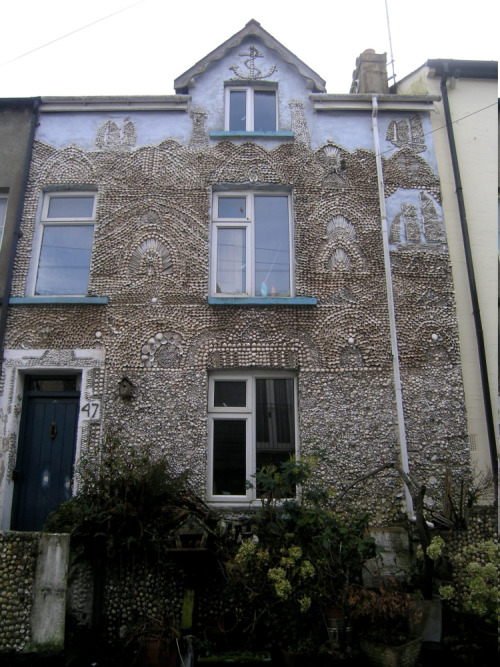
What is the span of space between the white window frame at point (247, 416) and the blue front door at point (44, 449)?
191cm

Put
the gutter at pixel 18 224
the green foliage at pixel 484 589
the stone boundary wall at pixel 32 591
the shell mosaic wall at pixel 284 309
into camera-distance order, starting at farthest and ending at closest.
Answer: the gutter at pixel 18 224 → the shell mosaic wall at pixel 284 309 → the stone boundary wall at pixel 32 591 → the green foliage at pixel 484 589

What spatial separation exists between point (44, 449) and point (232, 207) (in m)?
4.61

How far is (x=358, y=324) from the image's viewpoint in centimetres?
783

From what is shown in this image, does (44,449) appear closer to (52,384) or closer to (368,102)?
(52,384)

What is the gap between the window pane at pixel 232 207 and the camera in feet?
28.1

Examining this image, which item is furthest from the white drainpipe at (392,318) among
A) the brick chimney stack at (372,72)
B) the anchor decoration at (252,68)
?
the anchor decoration at (252,68)

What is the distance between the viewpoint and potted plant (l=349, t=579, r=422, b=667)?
15.8ft

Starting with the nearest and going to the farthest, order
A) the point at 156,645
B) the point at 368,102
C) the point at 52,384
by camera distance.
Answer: the point at 156,645 < the point at 52,384 < the point at 368,102

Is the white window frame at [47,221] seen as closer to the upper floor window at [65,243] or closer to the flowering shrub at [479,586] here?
the upper floor window at [65,243]

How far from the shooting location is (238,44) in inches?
362

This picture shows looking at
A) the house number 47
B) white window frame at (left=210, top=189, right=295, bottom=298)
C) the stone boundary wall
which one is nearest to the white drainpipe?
white window frame at (left=210, top=189, right=295, bottom=298)

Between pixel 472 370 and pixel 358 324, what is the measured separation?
175 centimetres

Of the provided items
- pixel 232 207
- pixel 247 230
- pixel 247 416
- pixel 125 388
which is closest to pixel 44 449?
pixel 125 388

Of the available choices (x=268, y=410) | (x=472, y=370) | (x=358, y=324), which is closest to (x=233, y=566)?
(x=268, y=410)
